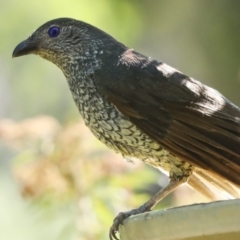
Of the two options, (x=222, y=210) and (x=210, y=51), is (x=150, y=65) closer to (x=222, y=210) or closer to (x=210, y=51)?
(x=222, y=210)

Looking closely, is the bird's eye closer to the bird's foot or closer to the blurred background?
the blurred background

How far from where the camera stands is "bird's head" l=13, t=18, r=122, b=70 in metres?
4.59

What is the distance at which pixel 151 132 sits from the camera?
3750mm

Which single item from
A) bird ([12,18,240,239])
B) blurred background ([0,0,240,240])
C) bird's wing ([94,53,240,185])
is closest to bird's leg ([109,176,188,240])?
bird ([12,18,240,239])

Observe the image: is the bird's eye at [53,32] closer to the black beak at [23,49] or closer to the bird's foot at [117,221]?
the black beak at [23,49]

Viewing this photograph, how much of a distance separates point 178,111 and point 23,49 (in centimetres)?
128

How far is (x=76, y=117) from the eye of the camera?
501cm

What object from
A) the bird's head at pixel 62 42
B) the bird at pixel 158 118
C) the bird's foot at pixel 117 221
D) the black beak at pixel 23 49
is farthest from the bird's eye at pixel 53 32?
the bird's foot at pixel 117 221

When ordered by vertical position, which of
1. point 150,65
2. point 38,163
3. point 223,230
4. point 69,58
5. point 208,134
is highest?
point 69,58

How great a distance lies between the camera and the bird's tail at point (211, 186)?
13.0 feet

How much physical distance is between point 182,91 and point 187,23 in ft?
14.5

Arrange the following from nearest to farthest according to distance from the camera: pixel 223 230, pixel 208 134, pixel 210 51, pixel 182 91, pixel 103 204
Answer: pixel 223 230
pixel 208 134
pixel 182 91
pixel 103 204
pixel 210 51

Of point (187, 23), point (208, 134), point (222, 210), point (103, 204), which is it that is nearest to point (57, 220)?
point (103, 204)

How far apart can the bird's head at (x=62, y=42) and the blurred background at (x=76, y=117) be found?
1.36 ft
